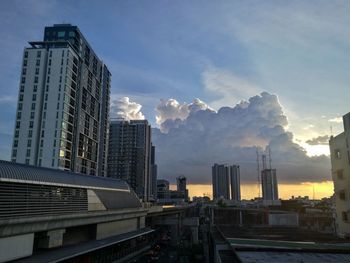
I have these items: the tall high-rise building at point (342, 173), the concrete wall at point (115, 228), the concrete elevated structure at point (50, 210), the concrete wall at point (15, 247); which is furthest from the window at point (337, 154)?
the concrete wall at point (15, 247)

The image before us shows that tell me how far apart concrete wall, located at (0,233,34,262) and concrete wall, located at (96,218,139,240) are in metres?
20.0

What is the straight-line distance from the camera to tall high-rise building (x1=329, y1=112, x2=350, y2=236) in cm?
5678

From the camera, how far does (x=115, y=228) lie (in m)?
62.9

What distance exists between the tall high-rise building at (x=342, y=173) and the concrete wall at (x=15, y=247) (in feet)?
168

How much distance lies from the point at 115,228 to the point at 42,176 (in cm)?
2537

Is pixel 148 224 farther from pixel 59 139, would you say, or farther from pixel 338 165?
pixel 338 165

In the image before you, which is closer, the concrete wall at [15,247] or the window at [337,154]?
the concrete wall at [15,247]

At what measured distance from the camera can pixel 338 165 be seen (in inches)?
2372

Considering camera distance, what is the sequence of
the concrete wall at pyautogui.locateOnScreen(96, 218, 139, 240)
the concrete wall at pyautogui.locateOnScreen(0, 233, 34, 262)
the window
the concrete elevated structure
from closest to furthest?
1. the concrete wall at pyautogui.locateOnScreen(0, 233, 34, 262)
2. the concrete elevated structure
3. the concrete wall at pyautogui.locateOnScreen(96, 218, 139, 240)
4. the window

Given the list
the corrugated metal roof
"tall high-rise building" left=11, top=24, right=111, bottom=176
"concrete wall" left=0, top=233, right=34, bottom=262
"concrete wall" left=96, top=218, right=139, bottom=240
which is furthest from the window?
"tall high-rise building" left=11, top=24, right=111, bottom=176

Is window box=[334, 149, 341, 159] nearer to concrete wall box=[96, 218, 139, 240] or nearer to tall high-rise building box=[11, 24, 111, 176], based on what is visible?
concrete wall box=[96, 218, 139, 240]

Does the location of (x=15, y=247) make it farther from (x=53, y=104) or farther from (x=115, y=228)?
(x=53, y=104)

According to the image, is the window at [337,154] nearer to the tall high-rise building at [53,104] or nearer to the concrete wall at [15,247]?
the concrete wall at [15,247]

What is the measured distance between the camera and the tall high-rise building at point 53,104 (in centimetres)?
10300
